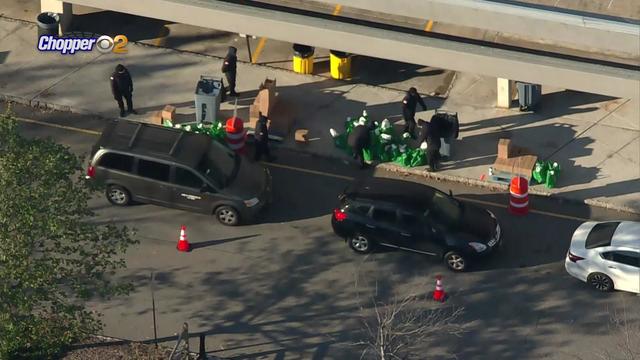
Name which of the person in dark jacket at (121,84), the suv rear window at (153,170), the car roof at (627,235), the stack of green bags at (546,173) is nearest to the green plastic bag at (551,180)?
the stack of green bags at (546,173)

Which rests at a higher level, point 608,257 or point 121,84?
point 121,84

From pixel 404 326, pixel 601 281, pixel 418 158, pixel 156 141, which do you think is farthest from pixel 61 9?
pixel 601 281

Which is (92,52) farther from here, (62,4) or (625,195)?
(625,195)

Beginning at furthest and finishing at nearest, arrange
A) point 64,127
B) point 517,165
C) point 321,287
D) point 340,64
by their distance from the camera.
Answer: point 340,64, point 64,127, point 517,165, point 321,287

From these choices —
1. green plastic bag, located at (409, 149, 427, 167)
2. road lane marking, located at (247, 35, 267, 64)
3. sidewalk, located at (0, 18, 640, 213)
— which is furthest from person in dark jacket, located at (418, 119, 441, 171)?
road lane marking, located at (247, 35, 267, 64)

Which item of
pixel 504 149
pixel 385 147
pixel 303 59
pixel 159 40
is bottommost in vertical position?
pixel 385 147

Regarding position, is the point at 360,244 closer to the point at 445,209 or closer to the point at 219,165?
the point at 445,209

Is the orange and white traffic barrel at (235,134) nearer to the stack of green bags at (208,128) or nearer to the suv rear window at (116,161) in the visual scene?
the stack of green bags at (208,128)
